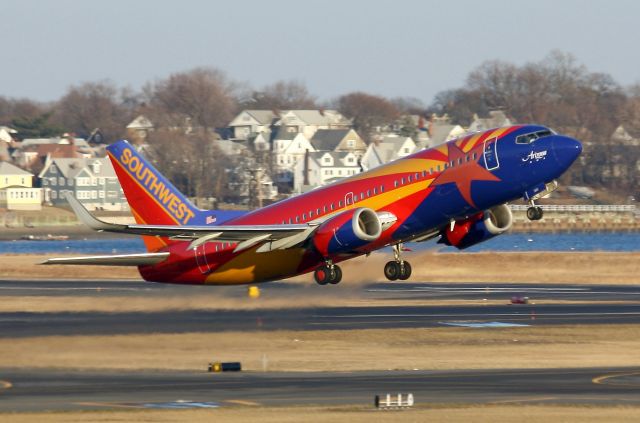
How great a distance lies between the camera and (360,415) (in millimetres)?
43469

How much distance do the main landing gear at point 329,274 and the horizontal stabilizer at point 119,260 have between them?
8.46 meters

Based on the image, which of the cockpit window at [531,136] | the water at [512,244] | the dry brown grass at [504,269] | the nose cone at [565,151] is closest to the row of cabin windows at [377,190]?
the cockpit window at [531,136]

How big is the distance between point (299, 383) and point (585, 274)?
57988 mm

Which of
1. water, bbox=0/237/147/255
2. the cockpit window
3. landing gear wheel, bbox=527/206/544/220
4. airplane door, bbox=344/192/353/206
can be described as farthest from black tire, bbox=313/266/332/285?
water, bbox=0/237/147/255

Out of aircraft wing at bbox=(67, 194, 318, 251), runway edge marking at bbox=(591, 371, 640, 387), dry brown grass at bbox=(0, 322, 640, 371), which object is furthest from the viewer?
dry brown grass at bbox=(0, 322, 640, 371)

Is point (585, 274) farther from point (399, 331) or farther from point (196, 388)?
point (196, 388)

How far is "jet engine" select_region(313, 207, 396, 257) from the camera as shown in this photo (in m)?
54.4

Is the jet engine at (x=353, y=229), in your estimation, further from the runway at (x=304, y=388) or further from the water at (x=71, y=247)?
the water at (x=71, y=247)

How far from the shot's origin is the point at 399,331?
67.6 m

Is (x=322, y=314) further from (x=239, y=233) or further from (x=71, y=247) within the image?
(x=71, y=247)

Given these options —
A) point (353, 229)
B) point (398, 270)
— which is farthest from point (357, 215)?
point (398, 270)

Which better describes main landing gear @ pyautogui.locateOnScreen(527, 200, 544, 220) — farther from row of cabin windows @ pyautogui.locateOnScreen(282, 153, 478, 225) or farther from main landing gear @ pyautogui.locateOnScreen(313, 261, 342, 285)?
main landing gear @ pyautogui.locateOnScreen(313, 261, 342, 285)

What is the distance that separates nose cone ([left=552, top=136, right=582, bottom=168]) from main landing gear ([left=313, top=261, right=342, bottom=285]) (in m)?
11.4

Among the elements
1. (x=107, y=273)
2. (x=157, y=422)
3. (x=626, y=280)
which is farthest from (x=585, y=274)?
(x=157, y=422)
